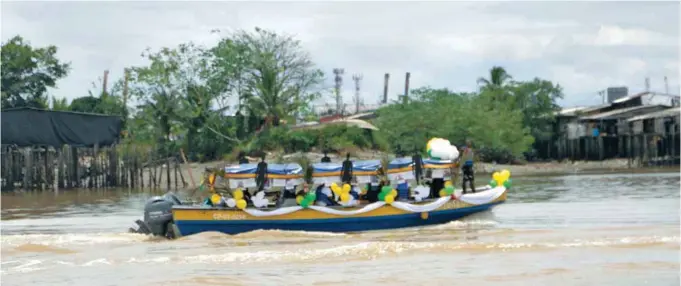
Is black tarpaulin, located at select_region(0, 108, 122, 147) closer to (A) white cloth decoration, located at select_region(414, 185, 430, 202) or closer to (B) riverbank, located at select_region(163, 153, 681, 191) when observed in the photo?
(B) riverbank, located at select_region(163, 153, 681, 191)

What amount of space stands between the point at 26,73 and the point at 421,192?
37.4 metres

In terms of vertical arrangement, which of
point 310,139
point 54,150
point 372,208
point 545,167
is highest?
point 310,139

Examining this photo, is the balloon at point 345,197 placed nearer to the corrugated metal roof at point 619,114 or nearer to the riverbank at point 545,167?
the riverbank at point 545,167

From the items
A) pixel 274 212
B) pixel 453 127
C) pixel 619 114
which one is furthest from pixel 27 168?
pixel 619 114

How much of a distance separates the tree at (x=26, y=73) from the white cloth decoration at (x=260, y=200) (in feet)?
114

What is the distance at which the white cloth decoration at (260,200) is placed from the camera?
20375 mm

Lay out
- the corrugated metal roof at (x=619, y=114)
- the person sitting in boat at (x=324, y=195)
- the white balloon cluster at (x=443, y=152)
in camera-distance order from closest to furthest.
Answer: the person sitting in boat at (x=324, y=195) → the white balloon cluster at (x=443, y=152) → the corrugated metal roof at (x=619, y=114)

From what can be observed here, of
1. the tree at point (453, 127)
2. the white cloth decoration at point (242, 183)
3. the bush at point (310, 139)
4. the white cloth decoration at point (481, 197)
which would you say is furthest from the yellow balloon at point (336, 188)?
the tree at point (453, 127)

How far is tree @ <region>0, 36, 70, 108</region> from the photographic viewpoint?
53219mm

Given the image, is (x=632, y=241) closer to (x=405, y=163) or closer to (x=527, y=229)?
(x=527, y=229)

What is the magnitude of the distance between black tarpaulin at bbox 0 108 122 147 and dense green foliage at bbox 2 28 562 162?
439 centimetres

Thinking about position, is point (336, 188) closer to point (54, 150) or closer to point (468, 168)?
point (468, 168)

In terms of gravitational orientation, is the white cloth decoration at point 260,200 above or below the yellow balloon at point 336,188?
below

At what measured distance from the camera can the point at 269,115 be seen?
151 feet
